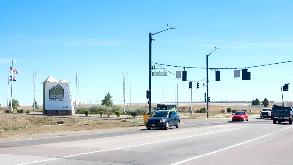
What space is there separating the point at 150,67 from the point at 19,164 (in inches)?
1482

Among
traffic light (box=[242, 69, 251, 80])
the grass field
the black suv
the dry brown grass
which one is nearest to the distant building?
the grass field

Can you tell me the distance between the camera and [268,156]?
19656 mm

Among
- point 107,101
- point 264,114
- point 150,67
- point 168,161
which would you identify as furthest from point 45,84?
point 168,161

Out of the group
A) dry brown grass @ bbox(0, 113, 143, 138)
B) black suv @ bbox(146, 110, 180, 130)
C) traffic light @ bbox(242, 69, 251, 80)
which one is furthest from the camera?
traffic light @ bbox(242, 69, 251, 80)

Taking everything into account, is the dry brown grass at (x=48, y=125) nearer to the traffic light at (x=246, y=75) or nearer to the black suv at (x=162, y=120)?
the black suv at (x=162, y=120)

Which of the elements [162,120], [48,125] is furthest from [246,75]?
[48,125]

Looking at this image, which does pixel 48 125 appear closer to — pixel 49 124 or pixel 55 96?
pixel 49 124

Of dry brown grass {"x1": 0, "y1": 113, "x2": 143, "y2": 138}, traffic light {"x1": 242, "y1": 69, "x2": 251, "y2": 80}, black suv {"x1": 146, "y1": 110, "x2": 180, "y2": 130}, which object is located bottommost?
dry brown grass {"x1": 0, "y1": 113, "x2": 143, "y2": 138}

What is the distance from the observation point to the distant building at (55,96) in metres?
90.9

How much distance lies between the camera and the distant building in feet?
298

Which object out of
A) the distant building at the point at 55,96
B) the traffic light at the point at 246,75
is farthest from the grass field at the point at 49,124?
the distant building at the point at 55,96

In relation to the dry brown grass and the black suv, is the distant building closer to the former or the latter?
the dry brown grass

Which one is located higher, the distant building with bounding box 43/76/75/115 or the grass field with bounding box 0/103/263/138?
the distant building with bounding box 43/76/75/115

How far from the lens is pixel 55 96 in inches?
3590
